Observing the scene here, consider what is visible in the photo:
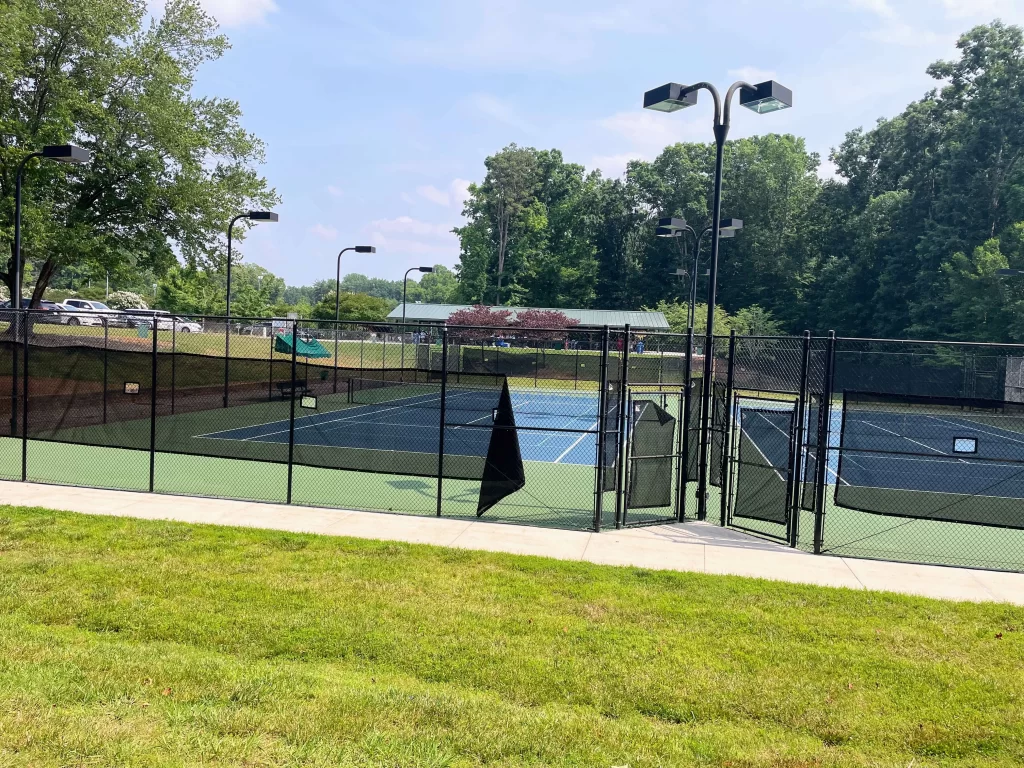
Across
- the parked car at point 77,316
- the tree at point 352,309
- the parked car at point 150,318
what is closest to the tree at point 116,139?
the parked car at point 77,316

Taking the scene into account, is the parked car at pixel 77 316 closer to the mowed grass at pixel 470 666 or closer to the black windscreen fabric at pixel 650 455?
the mowed grass at pixel 470 666

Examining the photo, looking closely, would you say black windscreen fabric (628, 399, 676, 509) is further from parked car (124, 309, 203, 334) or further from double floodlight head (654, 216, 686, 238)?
double floodlight head (654, 216, 686, 238)

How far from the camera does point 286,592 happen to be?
7.25 metres

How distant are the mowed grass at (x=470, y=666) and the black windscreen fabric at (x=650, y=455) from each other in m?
2.73

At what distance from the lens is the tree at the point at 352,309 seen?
70.9m

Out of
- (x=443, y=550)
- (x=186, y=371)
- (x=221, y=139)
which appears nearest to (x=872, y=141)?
(x=221, y=139)

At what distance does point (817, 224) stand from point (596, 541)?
7513 centimetres

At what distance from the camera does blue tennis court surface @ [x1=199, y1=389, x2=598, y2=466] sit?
497 inches

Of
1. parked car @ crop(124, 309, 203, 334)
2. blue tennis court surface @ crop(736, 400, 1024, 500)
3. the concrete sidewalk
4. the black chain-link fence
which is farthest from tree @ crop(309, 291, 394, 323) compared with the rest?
the concrete sidewalk

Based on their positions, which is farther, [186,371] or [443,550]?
[186,371]

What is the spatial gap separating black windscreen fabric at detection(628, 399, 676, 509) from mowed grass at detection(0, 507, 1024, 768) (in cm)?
273

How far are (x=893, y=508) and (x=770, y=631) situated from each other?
17.3 feet

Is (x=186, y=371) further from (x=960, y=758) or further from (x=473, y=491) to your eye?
(x=960, y=758)

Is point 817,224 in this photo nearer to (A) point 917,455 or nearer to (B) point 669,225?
(B) point 669,225
